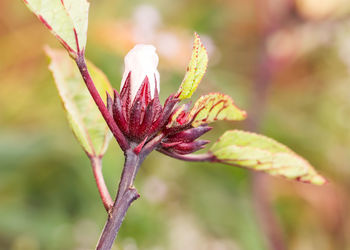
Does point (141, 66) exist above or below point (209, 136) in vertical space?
above

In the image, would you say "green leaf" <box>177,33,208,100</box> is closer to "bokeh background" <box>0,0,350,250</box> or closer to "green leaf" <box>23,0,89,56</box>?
"green leaf" <box>23,0,89,56</box>

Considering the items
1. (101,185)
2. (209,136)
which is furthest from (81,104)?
(209,136)

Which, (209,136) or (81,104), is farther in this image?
(209,136)

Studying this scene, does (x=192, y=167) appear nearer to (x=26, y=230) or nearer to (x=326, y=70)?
(x=26, y=230)

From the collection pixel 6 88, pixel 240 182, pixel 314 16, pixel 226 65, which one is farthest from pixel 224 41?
pixel 6 88

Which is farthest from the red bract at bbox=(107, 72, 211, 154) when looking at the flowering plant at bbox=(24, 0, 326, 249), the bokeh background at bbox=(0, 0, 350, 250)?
the bokeh background at bbox=(0, 0, 350, 250)

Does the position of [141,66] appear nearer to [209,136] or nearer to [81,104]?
[81,104]
